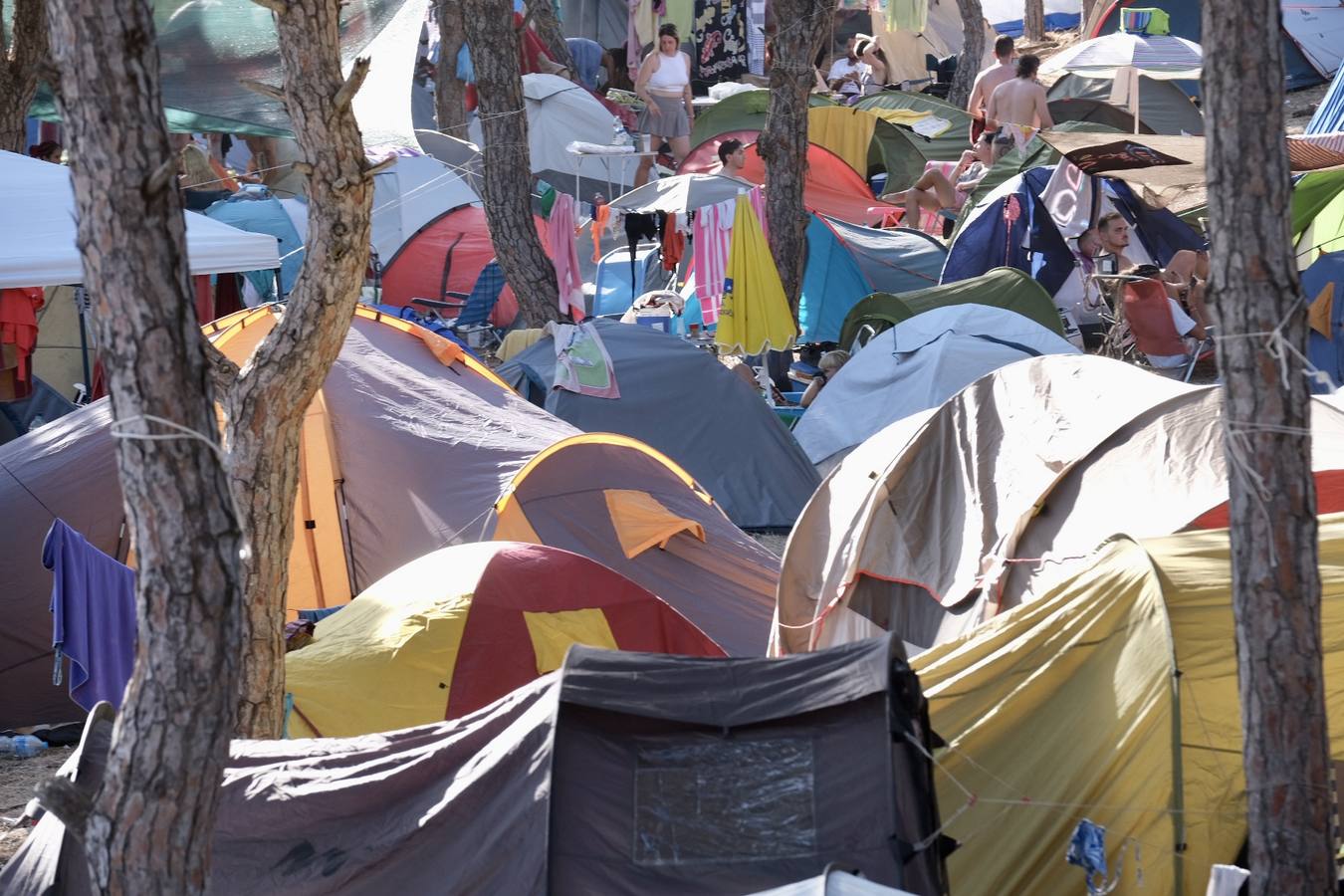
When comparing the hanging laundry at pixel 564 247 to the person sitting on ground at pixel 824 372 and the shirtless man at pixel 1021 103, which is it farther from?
the shirtless man at pixel 1021 103

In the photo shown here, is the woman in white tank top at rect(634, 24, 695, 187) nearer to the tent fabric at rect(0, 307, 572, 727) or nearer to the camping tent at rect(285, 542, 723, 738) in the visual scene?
the tent fabric at rect(0, 307, 572, 727)

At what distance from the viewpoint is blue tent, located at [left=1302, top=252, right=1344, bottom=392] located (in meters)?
9.98

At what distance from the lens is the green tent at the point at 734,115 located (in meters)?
17.9

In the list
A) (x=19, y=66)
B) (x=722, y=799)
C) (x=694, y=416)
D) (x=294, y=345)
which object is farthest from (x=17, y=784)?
(x=19, y=66)

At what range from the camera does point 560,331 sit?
963cm

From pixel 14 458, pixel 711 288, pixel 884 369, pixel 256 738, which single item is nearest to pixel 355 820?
pixel 256 738

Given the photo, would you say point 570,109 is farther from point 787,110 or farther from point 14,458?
point 14,458

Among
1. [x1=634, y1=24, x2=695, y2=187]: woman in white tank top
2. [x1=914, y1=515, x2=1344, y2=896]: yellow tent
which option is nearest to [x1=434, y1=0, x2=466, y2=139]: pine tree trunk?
[x1=634, y1=24, x2=695, y2=187]: woman in white tank top

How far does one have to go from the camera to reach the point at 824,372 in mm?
10969

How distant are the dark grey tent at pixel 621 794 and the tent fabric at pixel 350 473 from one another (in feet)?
9.31

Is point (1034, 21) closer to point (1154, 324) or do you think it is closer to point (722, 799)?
point (1154, 324)

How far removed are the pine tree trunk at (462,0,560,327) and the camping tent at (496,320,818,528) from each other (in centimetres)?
128

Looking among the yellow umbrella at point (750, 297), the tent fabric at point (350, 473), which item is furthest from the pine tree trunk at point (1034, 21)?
the tent fabric at point (350, 473)

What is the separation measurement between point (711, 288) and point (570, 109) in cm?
759
